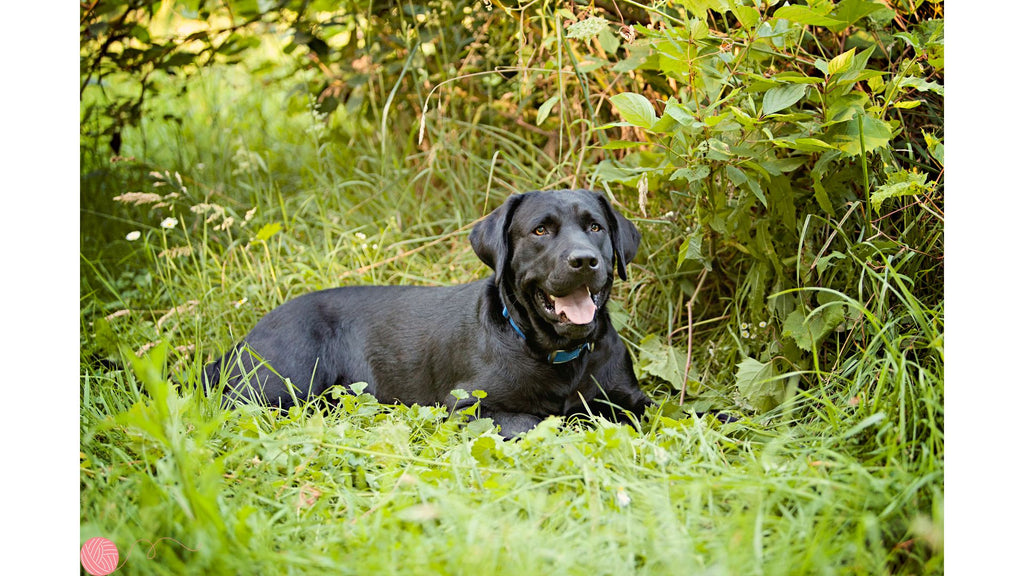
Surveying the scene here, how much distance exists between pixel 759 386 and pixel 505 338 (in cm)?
94

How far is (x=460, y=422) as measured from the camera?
2908mm

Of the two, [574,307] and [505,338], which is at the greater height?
[574,307]

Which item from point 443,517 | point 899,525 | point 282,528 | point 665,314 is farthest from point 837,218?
point 282,528

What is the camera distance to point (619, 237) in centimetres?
307

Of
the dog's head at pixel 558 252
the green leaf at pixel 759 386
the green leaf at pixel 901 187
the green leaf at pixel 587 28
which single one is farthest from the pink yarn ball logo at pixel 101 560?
the green leaf at pixel 901 187

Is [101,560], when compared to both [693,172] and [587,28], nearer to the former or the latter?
[693,172]

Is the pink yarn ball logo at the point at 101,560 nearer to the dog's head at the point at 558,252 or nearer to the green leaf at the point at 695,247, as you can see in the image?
the dog's head at the point at 558,252

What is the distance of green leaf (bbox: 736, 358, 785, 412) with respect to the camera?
9.31ft

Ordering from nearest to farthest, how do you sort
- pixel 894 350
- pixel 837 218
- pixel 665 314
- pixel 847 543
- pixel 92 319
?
1. pixel 847 543
2. pixel 894 350
3. pixel 837 218
4. pixel 665 314
5. pixel 92 319

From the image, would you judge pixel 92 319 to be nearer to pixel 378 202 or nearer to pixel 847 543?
pixel 378 202

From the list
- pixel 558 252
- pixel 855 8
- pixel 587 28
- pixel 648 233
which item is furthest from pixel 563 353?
pixel 855 8

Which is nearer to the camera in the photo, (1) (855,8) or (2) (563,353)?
(1) (855,8)

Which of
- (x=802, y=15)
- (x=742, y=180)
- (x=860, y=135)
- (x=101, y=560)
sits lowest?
(x=101, y=560)

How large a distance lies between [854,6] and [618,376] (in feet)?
5.06
